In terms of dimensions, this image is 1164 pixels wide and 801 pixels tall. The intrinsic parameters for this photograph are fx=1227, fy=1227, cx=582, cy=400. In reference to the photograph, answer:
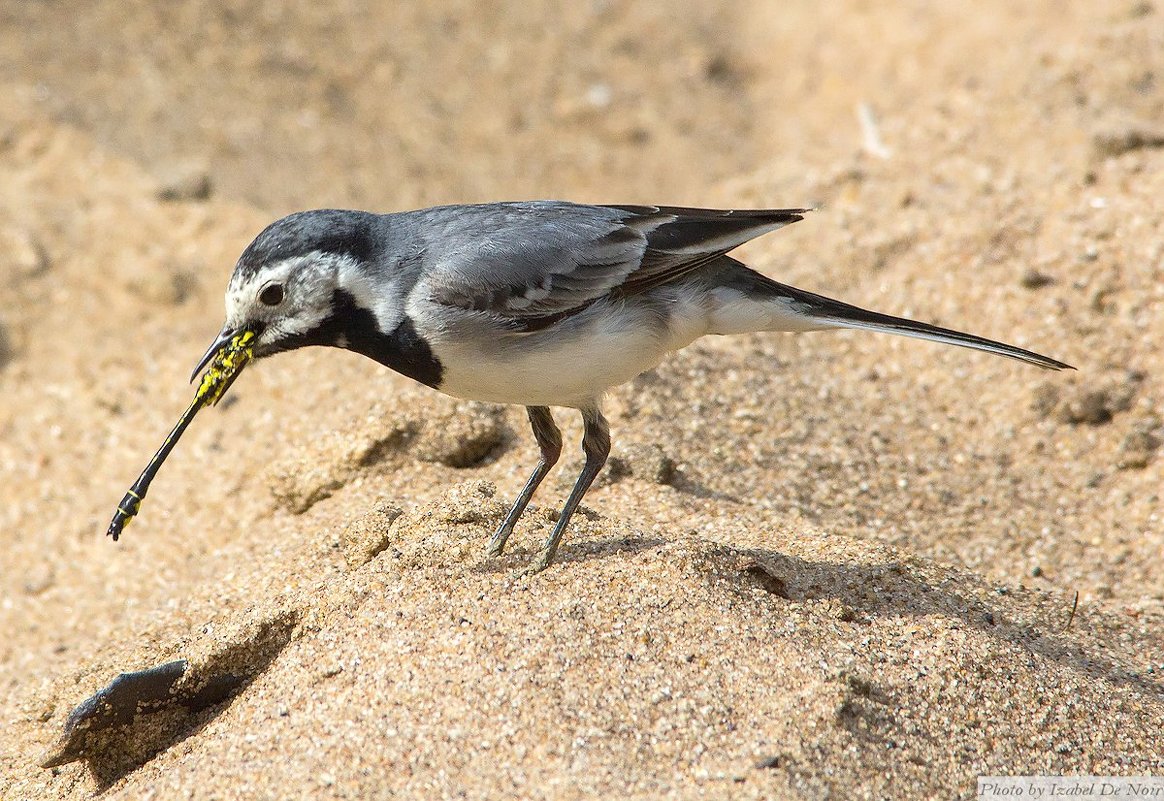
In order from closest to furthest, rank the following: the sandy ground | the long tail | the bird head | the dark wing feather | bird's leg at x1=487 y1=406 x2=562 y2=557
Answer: the sandy ground
the bird head
the dark wing feather
the long tail
bird's leg at x1=487 y1=406 x2=562 y2=557

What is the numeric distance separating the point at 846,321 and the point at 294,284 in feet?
8.00

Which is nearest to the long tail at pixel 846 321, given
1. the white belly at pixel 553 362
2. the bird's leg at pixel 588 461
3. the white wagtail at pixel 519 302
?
the white wagtail at pixel 519 302

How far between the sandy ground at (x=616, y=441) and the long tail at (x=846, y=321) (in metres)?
1.02

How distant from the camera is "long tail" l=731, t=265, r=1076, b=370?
540 cm

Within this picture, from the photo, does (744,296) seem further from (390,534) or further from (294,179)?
(294,179)

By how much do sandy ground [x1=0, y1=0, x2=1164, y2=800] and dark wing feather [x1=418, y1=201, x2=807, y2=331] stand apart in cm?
108

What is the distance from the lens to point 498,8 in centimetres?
1333

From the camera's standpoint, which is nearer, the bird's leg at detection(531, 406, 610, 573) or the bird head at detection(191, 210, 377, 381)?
the bird head at detection(191, 210, 377, 381)

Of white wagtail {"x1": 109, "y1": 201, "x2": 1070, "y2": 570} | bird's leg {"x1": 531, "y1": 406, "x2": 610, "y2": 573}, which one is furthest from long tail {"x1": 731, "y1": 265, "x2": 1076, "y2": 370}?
bird's leg {"x1": 531, "y1": 406, "x2": 610, "y2": 573}

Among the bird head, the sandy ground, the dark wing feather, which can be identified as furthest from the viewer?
the dark wing feather

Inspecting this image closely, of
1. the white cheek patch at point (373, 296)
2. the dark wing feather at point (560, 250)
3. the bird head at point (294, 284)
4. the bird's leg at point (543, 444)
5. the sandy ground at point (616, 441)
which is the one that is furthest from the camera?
the bird's leg at point (543, 444)

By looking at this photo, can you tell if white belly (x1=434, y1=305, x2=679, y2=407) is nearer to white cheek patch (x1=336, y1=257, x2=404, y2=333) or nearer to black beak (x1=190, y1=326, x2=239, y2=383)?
white cheek patch (x1=336, y1=257, x2=404, y2=333)

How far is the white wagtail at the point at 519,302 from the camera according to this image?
196 inches

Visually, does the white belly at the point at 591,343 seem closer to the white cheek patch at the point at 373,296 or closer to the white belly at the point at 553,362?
the white belly at the point at 553,362
